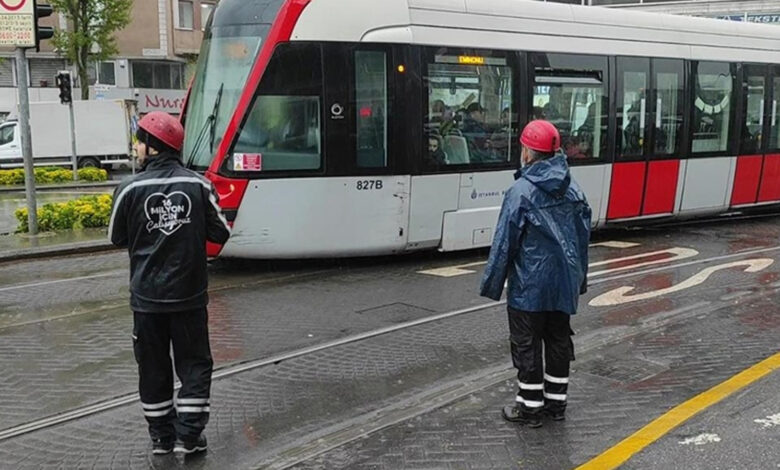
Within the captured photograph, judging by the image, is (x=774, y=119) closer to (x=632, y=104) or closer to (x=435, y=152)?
(x=632, y=104)

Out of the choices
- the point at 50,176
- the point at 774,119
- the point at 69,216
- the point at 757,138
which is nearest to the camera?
the point at 69,216

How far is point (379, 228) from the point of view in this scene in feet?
31.6

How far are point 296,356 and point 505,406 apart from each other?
1949mm

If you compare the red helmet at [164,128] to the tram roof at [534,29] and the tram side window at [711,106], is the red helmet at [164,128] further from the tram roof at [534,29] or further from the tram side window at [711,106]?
the tram side window at [711,106]

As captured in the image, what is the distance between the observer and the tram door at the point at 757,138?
13492 millimetres

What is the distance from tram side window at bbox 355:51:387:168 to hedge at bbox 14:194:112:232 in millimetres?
5533

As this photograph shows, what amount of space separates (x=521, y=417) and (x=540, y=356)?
390 mm

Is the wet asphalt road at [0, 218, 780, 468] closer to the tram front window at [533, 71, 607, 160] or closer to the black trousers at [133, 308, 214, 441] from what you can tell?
the black trousers at [133, 308, 214, 441]

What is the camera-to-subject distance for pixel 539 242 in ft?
14.9

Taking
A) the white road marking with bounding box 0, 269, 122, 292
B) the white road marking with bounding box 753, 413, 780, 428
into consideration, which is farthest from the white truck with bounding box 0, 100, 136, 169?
the white road marking with bounding box 753, 413, 780, 428

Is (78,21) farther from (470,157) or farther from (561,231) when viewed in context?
(561,231)

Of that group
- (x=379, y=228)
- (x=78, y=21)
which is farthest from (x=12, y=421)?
(x=78, y=21)

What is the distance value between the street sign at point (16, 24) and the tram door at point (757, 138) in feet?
38.1

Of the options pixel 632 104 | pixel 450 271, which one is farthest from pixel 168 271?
pixel 632 104
